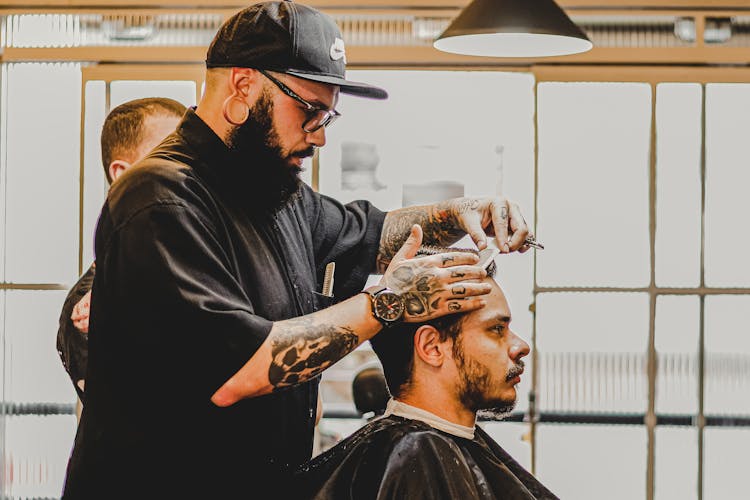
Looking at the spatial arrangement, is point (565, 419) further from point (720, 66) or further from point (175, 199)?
point (175, 199)

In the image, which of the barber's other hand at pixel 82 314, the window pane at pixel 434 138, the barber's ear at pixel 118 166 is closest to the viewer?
the barber's other hand at pixel 82 314

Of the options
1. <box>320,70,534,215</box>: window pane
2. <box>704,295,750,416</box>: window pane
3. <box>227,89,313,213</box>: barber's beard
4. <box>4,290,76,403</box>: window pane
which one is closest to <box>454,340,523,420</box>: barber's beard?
<box>227,89,313,213</box>: barber's beard

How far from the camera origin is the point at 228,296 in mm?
2078

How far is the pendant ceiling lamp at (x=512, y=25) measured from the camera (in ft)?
10.5

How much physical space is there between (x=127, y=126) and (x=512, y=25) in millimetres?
1164

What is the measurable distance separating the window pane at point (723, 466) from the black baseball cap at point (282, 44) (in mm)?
2871

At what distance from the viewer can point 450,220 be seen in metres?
2.71

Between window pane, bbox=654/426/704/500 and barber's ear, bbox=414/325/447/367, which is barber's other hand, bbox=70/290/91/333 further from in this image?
window pane, bbox=654/426/704/500

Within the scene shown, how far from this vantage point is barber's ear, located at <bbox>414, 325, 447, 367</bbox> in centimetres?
248

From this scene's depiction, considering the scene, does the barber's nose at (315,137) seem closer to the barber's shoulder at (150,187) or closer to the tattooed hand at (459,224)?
the barber's shoulder at (150,187)

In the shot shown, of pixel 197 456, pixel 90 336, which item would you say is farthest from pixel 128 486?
pixel 90 336

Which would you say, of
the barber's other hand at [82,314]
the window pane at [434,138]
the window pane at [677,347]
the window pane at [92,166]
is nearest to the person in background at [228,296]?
the barber's other hand at [82,314]

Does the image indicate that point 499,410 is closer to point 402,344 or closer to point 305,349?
point 402,344

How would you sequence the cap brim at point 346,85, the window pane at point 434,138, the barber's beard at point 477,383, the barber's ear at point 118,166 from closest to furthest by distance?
the cap brim at point 346,85
the barber's beard at point 477,383
the barber's ear at point 118,166
the window pane at point 434,138
